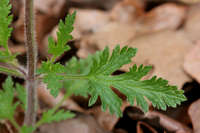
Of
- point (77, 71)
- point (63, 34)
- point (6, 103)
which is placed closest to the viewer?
point (63, 34)

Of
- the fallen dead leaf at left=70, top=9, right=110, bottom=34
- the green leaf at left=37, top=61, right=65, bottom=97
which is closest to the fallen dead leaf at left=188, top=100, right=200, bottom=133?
the green leaf at left=37, top=61, right=65, bottom=97

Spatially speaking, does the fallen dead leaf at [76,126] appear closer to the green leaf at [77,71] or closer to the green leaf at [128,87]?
the green leaf at [77,71]

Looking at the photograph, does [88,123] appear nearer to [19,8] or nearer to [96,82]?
[96,82]

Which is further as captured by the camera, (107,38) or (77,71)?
(107,38)

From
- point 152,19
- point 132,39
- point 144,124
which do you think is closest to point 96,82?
point 144,124

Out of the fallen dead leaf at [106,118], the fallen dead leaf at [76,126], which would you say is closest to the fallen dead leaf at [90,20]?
the fallen dead leaf at [106,118]

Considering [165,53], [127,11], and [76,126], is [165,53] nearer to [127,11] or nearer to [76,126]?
[76,126]

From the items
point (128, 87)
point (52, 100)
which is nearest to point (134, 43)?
point (52, 100)
